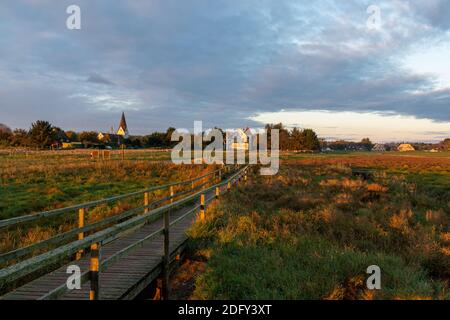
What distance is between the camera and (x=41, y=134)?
67.4m

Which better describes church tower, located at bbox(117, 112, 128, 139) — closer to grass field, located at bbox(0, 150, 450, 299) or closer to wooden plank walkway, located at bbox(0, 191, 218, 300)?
grass field, located at bbox(0, 150, 450, 299)

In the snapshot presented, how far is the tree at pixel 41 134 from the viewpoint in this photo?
222 ft

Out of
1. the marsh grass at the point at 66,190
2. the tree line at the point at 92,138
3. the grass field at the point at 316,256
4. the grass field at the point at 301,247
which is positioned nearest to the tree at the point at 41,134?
the tree line at the point at 92,138

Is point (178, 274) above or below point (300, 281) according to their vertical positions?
below

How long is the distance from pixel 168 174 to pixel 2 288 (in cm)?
2046

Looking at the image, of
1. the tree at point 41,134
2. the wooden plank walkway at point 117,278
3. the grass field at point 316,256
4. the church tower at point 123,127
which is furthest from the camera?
the church tower at point 123,127

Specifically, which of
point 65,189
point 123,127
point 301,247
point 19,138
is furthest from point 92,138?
point 301,247

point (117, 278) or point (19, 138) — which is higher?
point (19, 138)

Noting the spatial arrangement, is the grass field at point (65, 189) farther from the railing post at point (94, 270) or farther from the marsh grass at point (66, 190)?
the railing post at point (94, 270)

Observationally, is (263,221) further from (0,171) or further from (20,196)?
(0,171)

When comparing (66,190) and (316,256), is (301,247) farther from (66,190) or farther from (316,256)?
(66,190)

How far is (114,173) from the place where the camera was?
2366cm

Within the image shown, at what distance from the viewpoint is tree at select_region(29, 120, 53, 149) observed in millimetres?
67625
